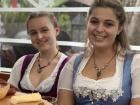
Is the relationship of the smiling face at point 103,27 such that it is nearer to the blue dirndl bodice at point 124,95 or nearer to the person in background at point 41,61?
the blue dirndl bodice at point 124,95

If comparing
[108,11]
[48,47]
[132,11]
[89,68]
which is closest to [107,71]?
[89,68]

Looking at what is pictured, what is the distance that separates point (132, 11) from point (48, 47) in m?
0.66

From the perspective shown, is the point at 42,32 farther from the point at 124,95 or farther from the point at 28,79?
the point at 124,95

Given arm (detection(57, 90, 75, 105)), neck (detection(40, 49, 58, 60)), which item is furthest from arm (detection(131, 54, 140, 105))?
neck (detection(40, 49, 58, 60))

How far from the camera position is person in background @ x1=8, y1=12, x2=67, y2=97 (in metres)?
2.10

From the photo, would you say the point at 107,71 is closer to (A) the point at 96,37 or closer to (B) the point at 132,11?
(A) the point at 96,37

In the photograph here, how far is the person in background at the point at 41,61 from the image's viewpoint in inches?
82.7

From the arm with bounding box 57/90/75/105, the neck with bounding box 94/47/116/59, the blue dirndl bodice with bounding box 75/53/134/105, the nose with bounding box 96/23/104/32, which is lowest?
the arm with bounding box 57/90/75/105

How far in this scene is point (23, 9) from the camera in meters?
2.82

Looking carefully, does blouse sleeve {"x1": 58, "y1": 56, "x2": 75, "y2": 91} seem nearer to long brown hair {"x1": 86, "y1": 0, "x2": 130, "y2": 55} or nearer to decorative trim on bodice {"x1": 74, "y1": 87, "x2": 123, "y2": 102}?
decorative trim on bodice {"x1": 74, "y1": 87, "x2": 123, "y2": 102}

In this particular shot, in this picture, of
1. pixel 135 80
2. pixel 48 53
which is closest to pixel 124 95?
pixel 135 80

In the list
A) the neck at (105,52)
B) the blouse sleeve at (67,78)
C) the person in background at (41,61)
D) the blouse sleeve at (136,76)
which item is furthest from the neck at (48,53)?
the blouse sleeve at (136,76)

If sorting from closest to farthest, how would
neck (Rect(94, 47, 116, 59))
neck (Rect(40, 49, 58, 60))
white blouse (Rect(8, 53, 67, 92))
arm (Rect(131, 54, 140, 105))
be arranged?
arm (Rect(131, 54, 140, 105)) → neck (Rect(94, 47, 116, 59)) → white blouse (Rect(8, 53, 67, 92)) → neck (Rect(40, 49, 58, 60))

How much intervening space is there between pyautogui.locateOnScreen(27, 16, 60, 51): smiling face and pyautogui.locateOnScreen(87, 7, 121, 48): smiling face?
53 centimetres
